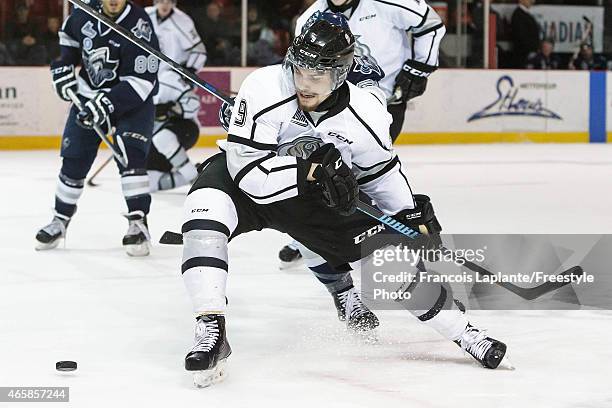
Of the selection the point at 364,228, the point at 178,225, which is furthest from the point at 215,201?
the point at 178,225

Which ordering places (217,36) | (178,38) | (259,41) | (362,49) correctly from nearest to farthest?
(362,49) → (178,38) → (217,36) → (259,41)

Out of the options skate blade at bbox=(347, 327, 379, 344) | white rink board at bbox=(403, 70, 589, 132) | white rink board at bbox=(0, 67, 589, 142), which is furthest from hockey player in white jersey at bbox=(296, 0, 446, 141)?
white rink board at bbox=(403, 70, 589, 132)

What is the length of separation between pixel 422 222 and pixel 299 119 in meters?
0.40

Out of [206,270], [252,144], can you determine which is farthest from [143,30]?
A: [206,270]

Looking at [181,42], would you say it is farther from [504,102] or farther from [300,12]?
[504,102]

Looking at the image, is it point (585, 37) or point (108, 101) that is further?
point (585, 37)

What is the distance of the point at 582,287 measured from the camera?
3711mm

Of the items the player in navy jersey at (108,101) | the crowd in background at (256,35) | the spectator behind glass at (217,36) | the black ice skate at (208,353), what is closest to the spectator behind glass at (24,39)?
the crowd in background at (256,35)

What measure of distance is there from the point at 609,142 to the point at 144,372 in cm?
883

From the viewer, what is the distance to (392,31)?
452 cm

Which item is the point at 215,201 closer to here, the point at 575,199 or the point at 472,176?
the point at 575,199

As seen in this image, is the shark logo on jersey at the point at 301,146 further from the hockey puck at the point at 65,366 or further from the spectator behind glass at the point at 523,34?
the spectator behind glass at the point at 523,34

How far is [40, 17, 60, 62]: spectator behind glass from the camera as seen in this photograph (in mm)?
9664

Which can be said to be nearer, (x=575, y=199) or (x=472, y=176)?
(x=575, y=199)
